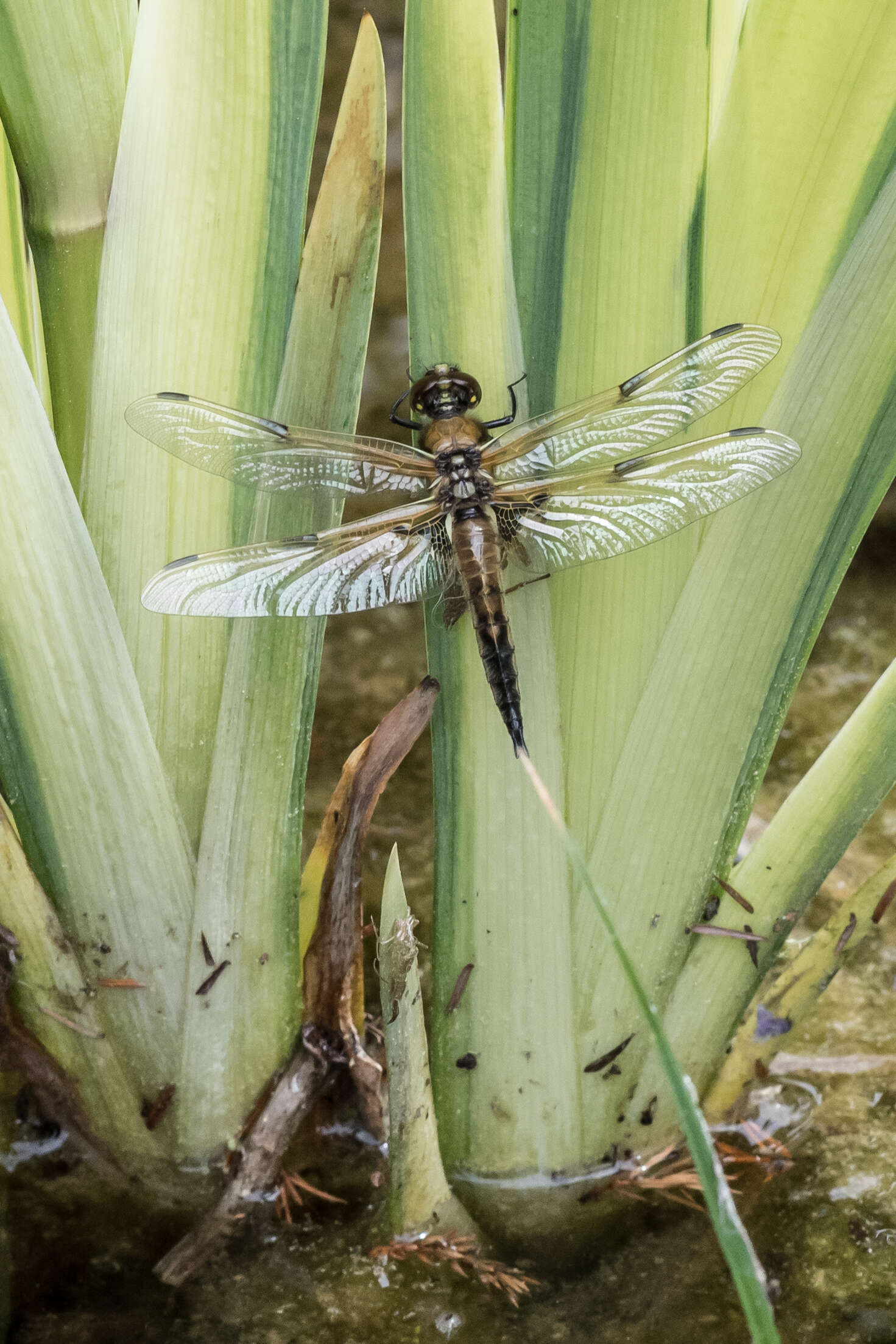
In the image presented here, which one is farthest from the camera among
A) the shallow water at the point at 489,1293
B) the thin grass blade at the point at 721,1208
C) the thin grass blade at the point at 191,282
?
the shallow water at the point at 489,1293

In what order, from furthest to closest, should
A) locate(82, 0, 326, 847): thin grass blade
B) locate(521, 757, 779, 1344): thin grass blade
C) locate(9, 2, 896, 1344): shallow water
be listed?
locate(9, 2, 896, 1344): shallow water
locate(82, 0, 326, 847): thin grass blade
locate(521, 757, 779, 1344): thin grass blade

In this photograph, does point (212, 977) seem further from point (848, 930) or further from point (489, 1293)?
point (848, 930)

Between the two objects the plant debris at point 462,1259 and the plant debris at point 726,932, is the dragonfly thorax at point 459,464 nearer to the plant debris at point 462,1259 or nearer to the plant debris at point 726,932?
the plant debris at point 726,932

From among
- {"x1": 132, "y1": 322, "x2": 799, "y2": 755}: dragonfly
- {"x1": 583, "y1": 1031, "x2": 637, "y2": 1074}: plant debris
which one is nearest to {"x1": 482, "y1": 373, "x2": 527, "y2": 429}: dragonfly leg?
{"x1": 132, "y1": 322, "x2": 799, "y2": 755}: dragonfly

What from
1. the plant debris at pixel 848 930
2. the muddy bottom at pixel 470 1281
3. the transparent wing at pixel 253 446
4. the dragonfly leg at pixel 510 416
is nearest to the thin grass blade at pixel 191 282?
the transparent wing at pixel 253 446

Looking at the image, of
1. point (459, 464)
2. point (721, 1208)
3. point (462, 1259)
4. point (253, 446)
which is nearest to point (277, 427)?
point (253, 446)

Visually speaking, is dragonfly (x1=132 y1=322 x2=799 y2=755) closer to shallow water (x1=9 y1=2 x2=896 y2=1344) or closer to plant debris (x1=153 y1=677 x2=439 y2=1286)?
plant debris (x1=153 y1=677 x2=439 y2=1286)

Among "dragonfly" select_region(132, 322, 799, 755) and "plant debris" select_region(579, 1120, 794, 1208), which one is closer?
"dragonfly" select_region(132, 322, 799, 755)
